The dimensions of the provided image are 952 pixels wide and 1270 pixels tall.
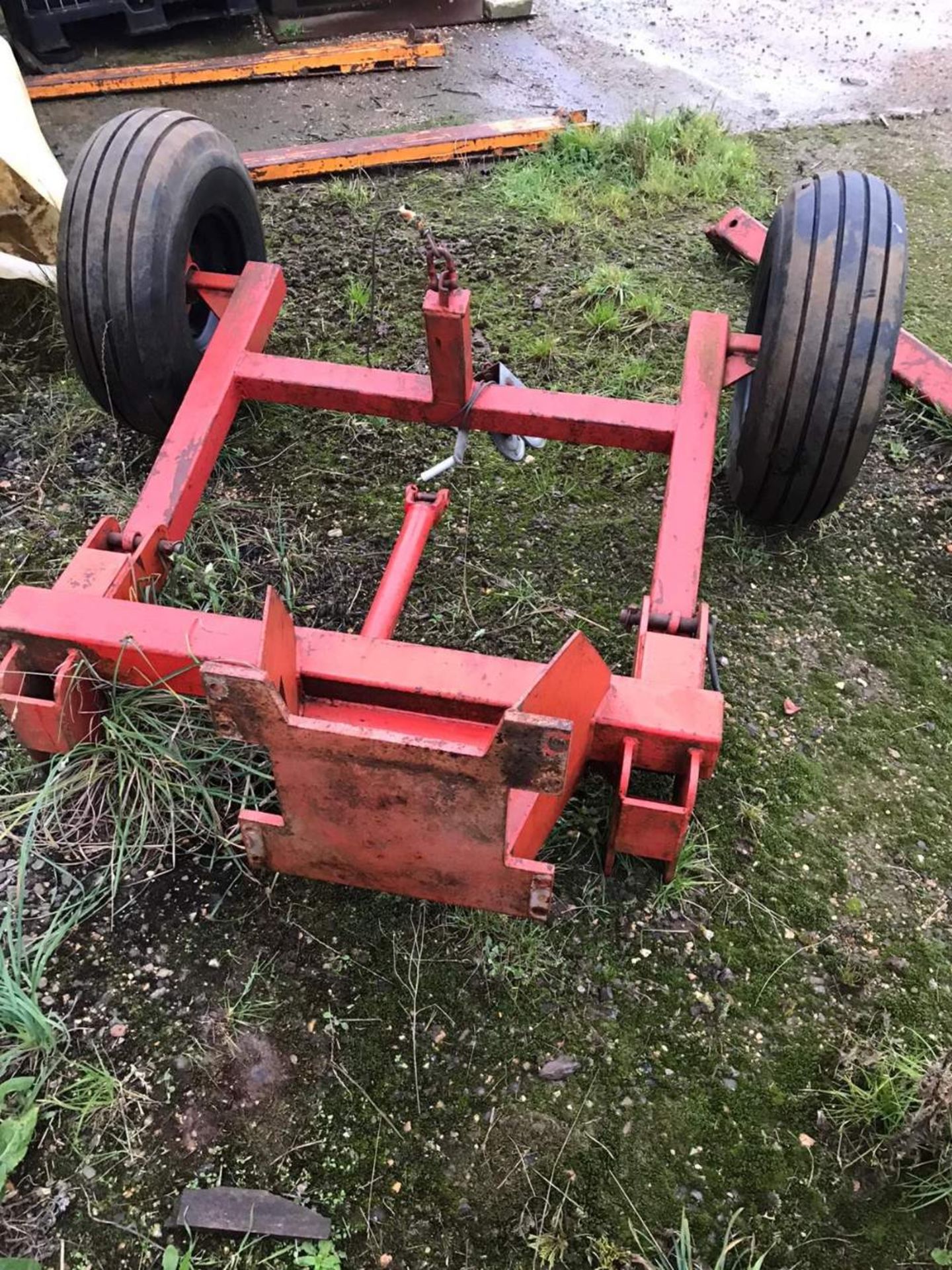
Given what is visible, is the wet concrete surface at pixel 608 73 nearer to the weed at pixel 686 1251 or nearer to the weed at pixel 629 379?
the weed at pixel 629 379

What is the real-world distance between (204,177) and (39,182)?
100cm

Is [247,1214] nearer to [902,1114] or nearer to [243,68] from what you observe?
[902,1114]

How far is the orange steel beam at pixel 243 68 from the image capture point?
5230 millimetres

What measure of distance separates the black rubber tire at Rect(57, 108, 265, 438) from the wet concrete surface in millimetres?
2488

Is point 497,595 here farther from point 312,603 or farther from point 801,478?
point 801,478

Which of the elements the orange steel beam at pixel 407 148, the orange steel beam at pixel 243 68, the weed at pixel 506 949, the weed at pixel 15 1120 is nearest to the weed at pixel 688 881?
the weed at pixel 506 949

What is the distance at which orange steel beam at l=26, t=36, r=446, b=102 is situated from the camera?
5.23 metres

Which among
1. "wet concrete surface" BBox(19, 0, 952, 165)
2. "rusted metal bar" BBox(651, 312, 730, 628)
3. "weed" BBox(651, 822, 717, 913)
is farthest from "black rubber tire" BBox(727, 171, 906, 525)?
"wet concrete surface" BBox(19, 0, 952, 165)

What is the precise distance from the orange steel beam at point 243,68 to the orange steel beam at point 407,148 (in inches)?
34.7

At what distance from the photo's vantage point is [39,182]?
3428 millimetres

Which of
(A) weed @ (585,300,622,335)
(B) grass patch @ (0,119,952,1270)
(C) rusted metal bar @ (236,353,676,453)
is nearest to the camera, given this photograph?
(B) grass patch @ (0,119,952,1270)

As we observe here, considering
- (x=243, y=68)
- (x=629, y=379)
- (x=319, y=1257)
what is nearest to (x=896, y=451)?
(x=629, y=379)

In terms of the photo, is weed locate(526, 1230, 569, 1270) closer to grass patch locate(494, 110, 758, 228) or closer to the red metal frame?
the red metal frame

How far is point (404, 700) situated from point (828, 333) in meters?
1.47
